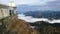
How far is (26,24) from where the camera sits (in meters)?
2.18

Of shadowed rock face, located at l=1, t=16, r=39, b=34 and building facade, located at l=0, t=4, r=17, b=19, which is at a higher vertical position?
building facade, located at l=0, t=4, r=17, b=19

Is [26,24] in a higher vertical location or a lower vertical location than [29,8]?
lower

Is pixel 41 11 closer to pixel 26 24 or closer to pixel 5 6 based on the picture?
pixel 26 24

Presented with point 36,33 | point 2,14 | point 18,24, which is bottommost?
point 36,33

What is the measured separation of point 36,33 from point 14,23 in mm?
406

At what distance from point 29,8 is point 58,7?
0.50 m

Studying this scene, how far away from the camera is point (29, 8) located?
7.29 feet

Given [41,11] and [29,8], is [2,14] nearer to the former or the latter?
[29,8]

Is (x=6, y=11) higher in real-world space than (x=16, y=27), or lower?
higher

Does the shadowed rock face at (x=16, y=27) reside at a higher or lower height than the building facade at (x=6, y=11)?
lower

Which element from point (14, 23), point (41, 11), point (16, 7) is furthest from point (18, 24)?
point (41, 11)

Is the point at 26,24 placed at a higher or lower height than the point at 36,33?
higher

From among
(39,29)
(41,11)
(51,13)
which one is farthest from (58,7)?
(39,29)

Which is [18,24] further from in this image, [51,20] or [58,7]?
[58,7]
